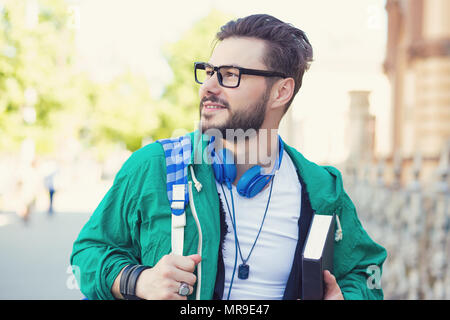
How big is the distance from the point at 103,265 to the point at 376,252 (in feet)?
3.70

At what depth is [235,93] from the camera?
1.86 m

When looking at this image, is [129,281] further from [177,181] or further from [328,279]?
[328,279]

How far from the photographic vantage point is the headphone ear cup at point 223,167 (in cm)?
194

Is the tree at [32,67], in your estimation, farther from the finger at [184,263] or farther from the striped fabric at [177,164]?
the finger at [184,263]

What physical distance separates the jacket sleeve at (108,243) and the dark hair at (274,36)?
71 centimetres

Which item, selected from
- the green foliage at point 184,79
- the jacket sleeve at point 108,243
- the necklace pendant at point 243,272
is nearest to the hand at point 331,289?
the necklace pendant at point 243,272

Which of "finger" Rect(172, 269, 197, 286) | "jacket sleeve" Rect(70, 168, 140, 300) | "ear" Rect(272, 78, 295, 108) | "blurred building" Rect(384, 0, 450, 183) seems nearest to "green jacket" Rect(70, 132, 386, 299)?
"jacket sleeve" Rect(70, 168, 140, 300)

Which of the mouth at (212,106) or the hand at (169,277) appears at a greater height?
the mouth at (212,106)

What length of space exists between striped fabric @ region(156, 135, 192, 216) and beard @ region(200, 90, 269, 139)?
0.11 meters

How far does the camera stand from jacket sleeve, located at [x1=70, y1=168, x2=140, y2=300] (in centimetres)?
172

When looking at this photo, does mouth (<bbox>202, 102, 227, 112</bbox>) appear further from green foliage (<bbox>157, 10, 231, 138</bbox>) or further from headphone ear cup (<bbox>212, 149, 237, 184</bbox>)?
green foliage (<bbox>157, 10, 231, 138</bbox>)
